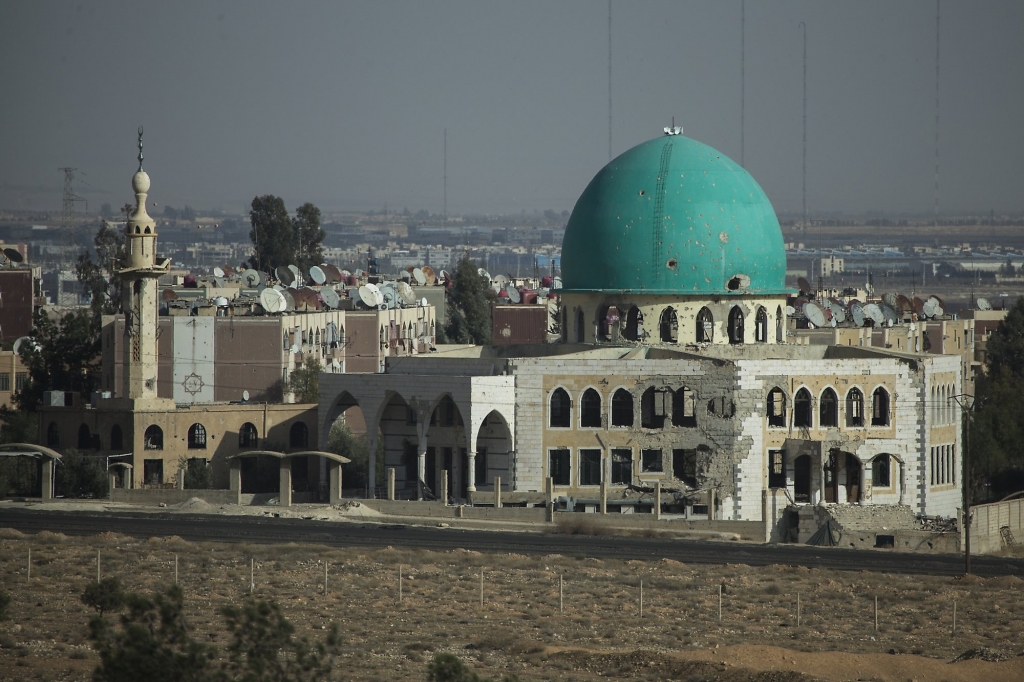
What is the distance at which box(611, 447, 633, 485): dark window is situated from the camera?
5641cm

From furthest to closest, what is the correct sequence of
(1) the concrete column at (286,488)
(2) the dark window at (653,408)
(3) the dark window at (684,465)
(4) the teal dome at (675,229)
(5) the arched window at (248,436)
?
(5) the arched window at (248,436) → (4) the teal dome at (675,229) → (2) the dark window at (653,408) → (3) the dark window at (684,465) → (1) the concrete column at (286,488)

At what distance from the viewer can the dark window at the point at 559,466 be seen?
56781 millimetres

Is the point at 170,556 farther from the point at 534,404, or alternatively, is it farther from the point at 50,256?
the point at 50,256

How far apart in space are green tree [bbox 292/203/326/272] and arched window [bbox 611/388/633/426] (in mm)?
70377

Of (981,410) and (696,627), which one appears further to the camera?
(981,410)

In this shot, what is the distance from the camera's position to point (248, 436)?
63438 mm

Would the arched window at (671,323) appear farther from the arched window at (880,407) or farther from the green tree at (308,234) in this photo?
the green tree at (308,234)

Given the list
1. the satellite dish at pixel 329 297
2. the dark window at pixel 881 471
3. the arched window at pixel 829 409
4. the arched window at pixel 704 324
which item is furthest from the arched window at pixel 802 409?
the satellite dish at pixel 329 297

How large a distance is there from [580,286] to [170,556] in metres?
21.9

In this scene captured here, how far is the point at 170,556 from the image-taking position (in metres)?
44.6

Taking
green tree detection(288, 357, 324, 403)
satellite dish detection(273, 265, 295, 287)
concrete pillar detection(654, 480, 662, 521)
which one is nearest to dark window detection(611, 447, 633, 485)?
concrete pillar detection(654, 480, 662, 521)

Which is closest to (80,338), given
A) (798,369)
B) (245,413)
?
(245,413)

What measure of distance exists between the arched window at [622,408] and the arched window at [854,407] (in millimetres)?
6538

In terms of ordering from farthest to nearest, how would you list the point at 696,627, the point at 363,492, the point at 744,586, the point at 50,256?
1. the point at 50,256
2. the point at 363,492
3. the point at 744,586
4. the point at 696,627
